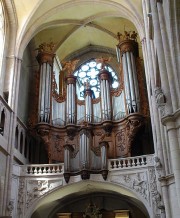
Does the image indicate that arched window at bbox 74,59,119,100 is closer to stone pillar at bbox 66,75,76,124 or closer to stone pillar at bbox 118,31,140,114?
stone pillar at bbox 66,75,76,124

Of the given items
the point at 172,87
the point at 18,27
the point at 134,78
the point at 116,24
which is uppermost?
the point at 116,24

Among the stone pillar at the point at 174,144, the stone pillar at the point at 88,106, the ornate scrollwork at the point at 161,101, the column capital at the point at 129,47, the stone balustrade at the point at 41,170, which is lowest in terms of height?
the stone pillar at the point at 174,144

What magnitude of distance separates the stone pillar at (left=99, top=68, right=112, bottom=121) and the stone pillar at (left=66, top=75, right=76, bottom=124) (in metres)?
1.44

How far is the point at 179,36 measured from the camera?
8250 mm

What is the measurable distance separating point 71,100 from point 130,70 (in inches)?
129

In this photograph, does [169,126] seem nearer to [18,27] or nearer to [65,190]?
[65,190]

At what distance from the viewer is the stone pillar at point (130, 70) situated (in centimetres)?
1647

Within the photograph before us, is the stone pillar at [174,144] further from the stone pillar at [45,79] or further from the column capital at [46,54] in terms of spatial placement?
the column capital at [46,54]

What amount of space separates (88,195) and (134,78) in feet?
20.1

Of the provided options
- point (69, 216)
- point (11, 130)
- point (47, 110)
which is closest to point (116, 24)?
point (47, 110)

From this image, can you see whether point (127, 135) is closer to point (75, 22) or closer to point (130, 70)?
point (130, 70)

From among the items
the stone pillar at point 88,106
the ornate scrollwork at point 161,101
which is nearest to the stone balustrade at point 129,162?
the stone pillar at point 88,106

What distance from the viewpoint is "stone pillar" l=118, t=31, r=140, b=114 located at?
1647 cm

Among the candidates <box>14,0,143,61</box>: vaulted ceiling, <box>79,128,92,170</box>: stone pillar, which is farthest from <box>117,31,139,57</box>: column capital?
<box>79,128,92,170</box>: stone pillar
